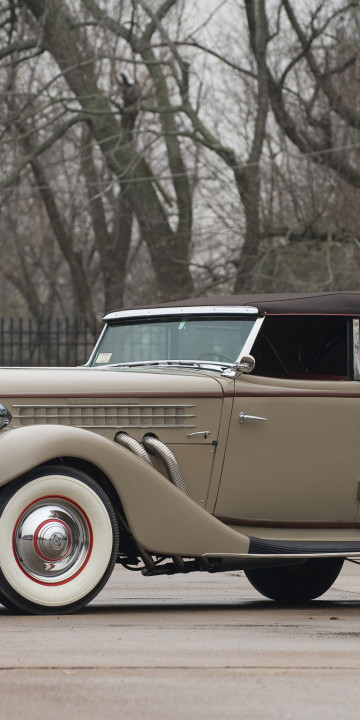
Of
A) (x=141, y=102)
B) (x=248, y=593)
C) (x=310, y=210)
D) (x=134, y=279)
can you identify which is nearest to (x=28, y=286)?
(x=134, y=279)

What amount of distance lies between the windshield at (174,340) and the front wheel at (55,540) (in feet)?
4.61

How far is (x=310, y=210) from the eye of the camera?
19.8m

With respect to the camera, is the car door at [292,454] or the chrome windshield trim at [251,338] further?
the chrome windshield trim at [251,338]

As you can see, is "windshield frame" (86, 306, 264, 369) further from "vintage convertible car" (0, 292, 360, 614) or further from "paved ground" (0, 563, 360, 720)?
"paved ground" (0, 563, 360, 720)

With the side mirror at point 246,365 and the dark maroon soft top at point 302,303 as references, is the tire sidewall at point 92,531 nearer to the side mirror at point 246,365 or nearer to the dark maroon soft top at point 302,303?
the side mirror at point 246,365

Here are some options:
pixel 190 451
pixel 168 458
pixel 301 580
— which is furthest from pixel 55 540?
pixel 301 580

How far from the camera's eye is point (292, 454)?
744cm

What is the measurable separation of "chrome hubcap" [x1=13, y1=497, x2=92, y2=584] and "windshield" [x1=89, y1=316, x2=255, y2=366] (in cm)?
150

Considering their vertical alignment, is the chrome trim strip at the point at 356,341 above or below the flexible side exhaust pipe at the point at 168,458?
above

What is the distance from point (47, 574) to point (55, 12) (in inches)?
649

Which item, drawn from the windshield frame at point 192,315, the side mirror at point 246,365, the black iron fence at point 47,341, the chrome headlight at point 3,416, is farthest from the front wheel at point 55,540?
the black iron fence at point 47,341

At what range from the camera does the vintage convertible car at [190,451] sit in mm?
6598

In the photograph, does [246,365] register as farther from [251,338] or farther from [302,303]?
[302,303]

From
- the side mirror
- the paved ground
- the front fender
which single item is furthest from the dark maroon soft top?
the paved ground
